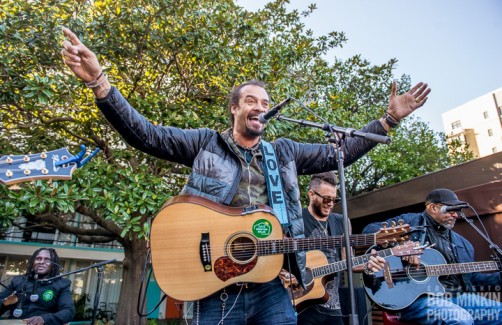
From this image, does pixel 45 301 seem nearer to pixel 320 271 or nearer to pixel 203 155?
pixel 320 271

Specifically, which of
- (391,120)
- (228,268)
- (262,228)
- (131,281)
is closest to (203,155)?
(262,228)

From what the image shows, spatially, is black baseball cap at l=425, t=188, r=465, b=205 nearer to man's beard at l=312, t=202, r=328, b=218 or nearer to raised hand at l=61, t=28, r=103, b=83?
man's beard at l=312, t=202, r=328, b=218

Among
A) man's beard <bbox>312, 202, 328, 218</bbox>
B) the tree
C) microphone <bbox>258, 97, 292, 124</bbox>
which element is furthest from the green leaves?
Result: microphone <bbox>258, 97, 292, 124</bbox>

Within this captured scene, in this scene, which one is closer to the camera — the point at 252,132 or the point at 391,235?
the point at 252,132

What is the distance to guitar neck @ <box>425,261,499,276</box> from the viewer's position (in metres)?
3.89

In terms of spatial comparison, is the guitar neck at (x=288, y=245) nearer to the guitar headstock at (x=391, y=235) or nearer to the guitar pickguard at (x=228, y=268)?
the guitar pickguard at (x=228, y=268)

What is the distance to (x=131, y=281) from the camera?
998 cm

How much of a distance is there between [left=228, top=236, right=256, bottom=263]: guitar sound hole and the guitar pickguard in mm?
28

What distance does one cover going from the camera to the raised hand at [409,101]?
2.61 metres

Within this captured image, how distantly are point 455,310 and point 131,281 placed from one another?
885 centimetres

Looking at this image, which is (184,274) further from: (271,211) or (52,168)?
(52,168)

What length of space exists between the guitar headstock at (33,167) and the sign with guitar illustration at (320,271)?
2.84m

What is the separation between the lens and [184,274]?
1.97 meters

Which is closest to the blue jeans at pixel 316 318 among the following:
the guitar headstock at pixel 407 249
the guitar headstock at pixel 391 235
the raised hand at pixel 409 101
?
the guitar headstock at pixel 407 249
